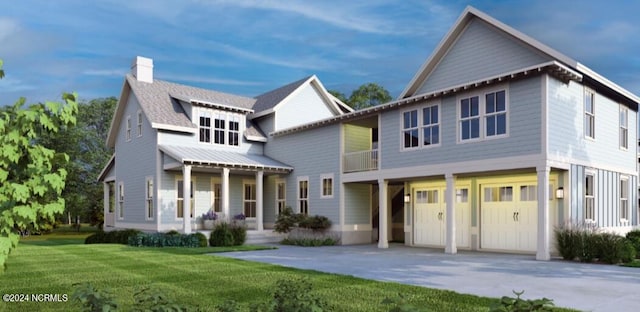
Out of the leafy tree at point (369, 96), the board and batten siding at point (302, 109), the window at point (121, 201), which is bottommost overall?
the window at point (121, 201)

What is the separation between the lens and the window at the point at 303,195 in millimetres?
23480

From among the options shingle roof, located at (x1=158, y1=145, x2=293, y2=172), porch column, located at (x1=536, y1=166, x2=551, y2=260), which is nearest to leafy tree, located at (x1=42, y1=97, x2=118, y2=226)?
shingle roof, located at (x1=158, y1=145, x2=293, y2=172)

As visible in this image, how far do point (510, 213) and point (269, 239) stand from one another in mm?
10967

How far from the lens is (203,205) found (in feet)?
78.6

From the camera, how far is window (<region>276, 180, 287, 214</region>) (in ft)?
82.2

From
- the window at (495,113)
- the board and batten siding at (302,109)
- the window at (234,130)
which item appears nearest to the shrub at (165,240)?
the window at (234,130)

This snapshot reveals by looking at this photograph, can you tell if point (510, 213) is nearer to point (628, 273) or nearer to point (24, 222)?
point (628, 273)

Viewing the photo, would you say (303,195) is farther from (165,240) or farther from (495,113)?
(495,113)

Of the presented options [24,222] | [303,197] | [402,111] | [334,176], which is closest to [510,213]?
[402,111]

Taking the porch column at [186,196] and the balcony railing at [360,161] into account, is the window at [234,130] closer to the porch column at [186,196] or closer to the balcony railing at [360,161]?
the porch column at [186,196]

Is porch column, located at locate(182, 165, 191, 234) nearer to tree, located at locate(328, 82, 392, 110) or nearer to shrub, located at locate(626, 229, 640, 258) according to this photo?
shrub, located at locate(626, 229, 640, 258)

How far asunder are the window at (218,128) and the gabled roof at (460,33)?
9.73 metres

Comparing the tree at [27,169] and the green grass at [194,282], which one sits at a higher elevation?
the tree at [27,169]

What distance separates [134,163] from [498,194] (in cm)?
1762
